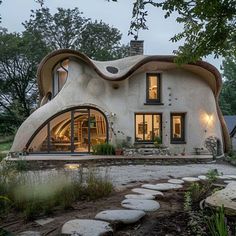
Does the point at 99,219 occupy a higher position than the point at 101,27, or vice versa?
the point at 101,27

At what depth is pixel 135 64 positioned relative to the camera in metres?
16.2

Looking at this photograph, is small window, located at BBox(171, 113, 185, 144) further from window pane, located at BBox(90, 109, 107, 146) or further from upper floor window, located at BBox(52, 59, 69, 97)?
upper floor window, located at BBox(52, 59, 69, 97)

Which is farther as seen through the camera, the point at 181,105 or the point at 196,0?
the point at 181,105

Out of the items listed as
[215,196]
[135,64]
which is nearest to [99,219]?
[215,196]

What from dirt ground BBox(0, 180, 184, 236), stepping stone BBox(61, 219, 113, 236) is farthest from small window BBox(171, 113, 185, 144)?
stepping stone BBox(61, 219, 113, 236)

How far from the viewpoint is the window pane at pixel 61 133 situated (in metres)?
16.6

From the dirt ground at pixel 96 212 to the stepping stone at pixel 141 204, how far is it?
9 centimetres

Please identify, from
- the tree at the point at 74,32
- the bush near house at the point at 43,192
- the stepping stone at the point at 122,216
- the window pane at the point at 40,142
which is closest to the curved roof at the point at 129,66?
the window pane at the point at 40,142

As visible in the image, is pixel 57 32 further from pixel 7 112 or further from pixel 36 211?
pixel 36 211

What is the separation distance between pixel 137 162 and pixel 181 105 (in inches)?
178

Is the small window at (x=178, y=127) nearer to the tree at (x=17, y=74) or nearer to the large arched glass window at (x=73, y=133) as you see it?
the large arched glass window at (x=73, y=133)

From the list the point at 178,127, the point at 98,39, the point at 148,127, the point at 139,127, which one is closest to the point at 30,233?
the point at 139,127

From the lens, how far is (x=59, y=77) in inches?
736

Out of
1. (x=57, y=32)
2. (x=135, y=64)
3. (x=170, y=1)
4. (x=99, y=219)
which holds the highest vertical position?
(x=57, y=32)
